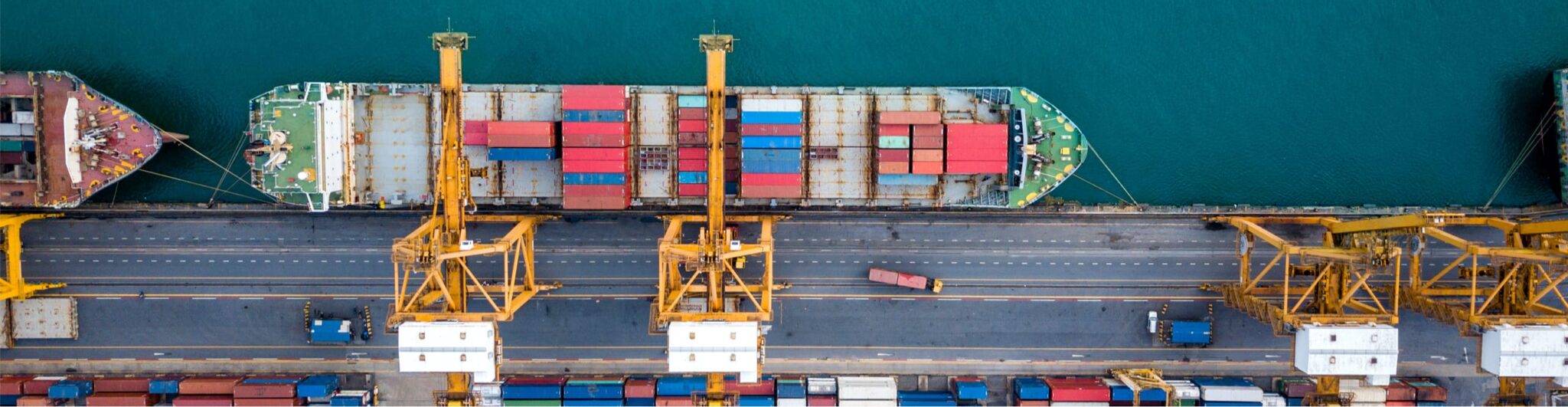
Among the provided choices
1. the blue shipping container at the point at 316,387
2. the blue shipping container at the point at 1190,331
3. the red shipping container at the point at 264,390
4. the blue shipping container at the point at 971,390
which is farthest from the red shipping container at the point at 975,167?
the red shipping container at the point at 264,390

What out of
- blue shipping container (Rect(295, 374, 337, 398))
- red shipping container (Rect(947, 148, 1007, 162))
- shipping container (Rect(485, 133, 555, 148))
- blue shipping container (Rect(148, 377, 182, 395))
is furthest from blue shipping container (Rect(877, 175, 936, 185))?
blue shipping container (Rect(148, 377, 182, 395))

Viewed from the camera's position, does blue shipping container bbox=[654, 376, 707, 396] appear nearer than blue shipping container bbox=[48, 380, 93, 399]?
No

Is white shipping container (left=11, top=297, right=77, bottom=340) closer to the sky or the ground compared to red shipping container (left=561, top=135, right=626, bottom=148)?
closer to the ground

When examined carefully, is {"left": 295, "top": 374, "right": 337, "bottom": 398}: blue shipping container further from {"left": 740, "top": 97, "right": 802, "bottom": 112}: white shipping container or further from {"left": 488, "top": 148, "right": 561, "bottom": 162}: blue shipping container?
{"left": 740, "top": 97, "right": 802, "bottom": 112}: white shipping container

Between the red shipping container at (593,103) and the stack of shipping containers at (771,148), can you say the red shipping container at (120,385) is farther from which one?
the stack of shipping containers at (771,148)

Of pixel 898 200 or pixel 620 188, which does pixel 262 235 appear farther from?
pixel 898 200

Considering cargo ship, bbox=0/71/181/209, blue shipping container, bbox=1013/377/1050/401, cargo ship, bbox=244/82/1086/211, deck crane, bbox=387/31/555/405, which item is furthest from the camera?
blue shipping container, bbox=1013/377/1050/401

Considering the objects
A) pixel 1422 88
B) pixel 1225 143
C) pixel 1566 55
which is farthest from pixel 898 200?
pixel 1566 55

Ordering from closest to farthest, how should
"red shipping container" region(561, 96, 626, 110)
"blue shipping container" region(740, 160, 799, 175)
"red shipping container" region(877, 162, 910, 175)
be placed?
"red shipping container" region(561, 96, 626, 110) < "red shipping container" region(877, 162, 910, 175) < "blue shipping container" region(740, 160, 799, 175)
